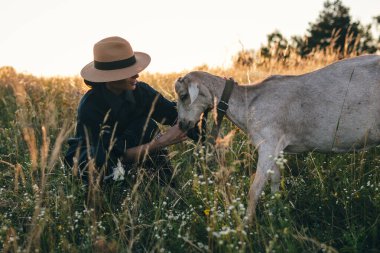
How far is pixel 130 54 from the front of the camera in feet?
14.7

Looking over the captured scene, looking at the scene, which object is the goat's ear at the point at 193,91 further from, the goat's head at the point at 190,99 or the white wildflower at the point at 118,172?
the white wildflower at the point at 118,172

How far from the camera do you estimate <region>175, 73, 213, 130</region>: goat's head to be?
166 inches

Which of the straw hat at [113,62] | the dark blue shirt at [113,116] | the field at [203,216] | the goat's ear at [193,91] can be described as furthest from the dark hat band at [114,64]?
the field at [203,216]

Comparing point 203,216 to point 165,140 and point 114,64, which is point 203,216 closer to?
point 165,140

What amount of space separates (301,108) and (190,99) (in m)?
1.02

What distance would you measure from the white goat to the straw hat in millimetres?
503

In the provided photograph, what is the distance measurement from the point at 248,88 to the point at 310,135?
720 mm

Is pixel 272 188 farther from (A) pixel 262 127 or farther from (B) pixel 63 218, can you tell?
(B) pixel 63 218

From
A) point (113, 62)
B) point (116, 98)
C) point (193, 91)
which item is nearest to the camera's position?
point (193, 91)

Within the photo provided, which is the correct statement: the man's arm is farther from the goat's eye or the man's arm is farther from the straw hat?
the straw hat

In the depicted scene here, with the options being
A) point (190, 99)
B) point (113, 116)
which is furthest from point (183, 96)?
point (113, 116)

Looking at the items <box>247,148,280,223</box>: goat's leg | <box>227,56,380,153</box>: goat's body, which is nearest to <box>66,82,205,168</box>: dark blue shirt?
<box>227,56,380,153</box>: goat's body

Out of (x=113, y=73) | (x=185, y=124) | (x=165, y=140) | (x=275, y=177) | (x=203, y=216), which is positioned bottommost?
(x=203, y=216)

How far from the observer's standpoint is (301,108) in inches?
163
